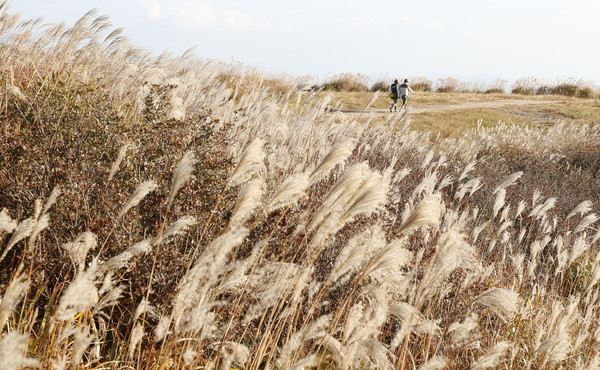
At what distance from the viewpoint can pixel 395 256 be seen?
1529mm

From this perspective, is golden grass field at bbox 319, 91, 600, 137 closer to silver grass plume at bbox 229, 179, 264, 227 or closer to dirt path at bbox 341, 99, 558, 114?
dirt path at bbox 341, 99, 558, 114

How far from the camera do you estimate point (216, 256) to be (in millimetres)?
1399

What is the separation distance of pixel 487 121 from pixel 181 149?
1662cm

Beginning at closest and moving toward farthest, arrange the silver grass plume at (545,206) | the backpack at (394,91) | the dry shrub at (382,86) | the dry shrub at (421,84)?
the silver grass plume at (545,206) → the backpack at (394,91) → the dry shrub at (382,86) → the dry shrub at (421,84)

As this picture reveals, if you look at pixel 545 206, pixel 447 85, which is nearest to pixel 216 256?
pixel 545 206

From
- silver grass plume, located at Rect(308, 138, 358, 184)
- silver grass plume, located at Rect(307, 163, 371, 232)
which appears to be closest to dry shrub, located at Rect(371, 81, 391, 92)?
silver grass plume, located at Rect(308, 138, 358, 184)

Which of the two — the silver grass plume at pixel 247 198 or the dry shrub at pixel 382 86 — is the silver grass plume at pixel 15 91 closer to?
the silver grass plume at pixel 247 198

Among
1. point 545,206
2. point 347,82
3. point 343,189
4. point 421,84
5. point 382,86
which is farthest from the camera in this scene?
point 421,84

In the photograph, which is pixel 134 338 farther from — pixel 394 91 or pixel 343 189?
pixel 394 91

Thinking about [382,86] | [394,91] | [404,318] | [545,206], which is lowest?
[545,206]

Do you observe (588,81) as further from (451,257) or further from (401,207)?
(451,257)

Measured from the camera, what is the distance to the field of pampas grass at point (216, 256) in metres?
1.60

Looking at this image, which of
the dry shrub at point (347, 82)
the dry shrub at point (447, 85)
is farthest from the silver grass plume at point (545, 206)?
the dry shrub at point (447, 85)

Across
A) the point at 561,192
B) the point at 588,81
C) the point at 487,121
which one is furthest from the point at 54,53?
the point at 588,81
